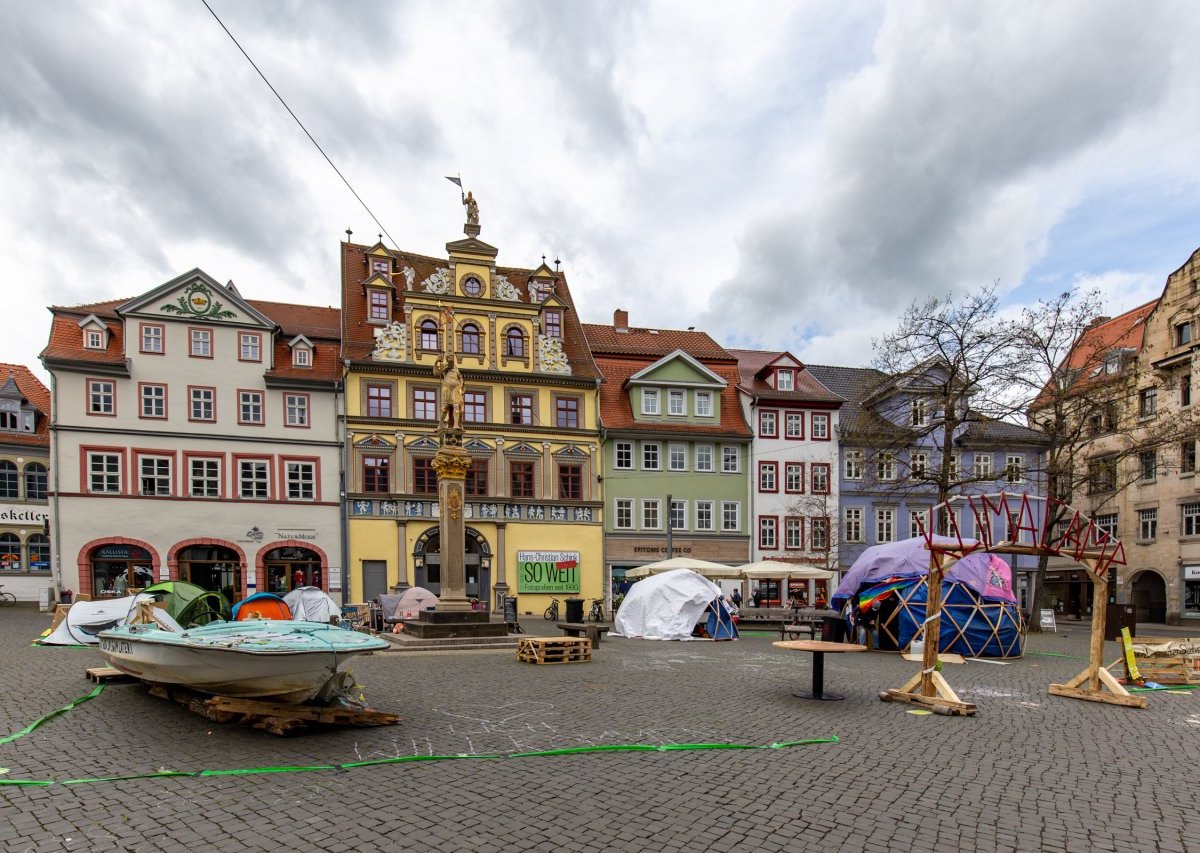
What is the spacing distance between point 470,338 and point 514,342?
1946 mm

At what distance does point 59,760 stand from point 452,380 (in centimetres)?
1257

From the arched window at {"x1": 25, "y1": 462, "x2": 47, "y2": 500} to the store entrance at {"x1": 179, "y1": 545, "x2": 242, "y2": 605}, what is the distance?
399 inches

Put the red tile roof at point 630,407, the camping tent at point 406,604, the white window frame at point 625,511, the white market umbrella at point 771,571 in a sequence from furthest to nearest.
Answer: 1. the red tile roof at point 630,407
2. the white window frame at point 625,511
3. the white market umbrella at point 771,571
4. the camping tent at point 406,604

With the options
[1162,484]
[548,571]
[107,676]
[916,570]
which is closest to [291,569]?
[548,571]

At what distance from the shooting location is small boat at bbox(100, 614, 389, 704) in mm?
7715

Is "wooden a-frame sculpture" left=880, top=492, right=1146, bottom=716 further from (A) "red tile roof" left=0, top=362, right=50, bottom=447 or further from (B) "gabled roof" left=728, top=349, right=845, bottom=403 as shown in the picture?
(A) "red tile roof" left=0, top=362, right=50, bottom=447

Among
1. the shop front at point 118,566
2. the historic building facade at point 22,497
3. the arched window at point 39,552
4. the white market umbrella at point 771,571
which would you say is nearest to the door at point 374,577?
the shop front at point 118,566

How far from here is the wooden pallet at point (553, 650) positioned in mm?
14875

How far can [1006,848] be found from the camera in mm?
5293

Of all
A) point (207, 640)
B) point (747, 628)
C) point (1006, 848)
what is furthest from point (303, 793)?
point (747, 628)

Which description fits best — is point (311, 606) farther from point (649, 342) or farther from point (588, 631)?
point (649, 342)

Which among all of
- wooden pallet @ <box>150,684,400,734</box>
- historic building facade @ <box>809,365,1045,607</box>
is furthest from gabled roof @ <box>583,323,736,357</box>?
wooden pallet @ <box>150,684,400,734</box>

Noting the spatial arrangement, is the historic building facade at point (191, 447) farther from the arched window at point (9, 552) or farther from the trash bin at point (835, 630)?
the trash bin at point (835, 630)

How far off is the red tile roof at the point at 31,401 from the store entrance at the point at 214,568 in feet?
34.3
